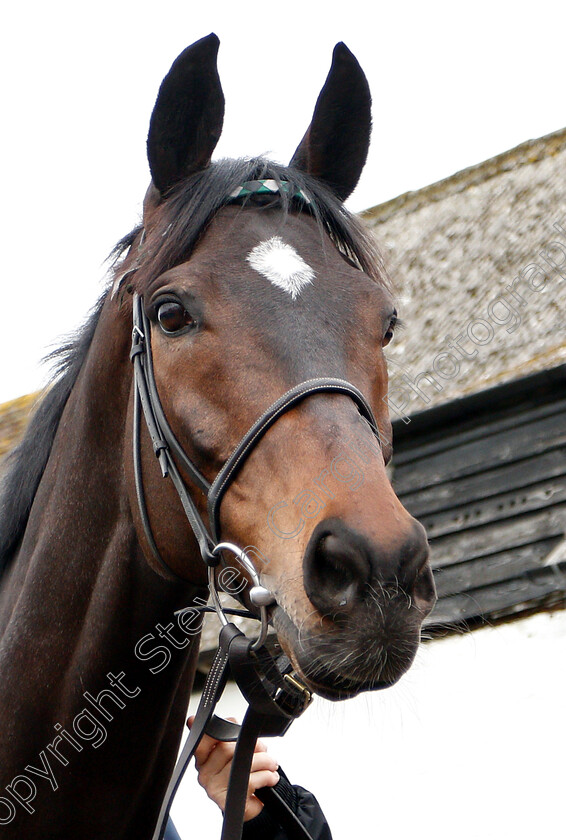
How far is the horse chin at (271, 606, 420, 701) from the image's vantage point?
1.66 metres

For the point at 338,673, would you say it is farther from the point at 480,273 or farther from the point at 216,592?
the point at 480,273

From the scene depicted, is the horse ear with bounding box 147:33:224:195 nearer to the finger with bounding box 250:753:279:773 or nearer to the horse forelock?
the horse forelock

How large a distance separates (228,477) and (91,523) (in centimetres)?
57

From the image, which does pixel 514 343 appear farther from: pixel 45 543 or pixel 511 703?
pixel 45 543

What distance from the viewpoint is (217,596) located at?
2000 mm

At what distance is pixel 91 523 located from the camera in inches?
91.2

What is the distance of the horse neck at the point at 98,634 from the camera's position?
7.27ft

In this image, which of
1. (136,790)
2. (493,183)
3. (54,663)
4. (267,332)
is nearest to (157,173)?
(267,332)

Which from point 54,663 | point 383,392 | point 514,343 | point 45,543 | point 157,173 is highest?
point 157,173

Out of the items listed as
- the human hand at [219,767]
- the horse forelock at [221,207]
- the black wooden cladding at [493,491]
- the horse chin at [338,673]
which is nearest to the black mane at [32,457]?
the horse forelock at [221,207]

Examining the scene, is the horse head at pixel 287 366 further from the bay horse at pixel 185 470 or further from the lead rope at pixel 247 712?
the lead rope at pixel 247 712

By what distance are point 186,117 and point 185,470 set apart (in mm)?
976

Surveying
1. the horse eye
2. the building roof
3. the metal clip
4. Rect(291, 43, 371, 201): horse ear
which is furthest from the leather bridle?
the building roof

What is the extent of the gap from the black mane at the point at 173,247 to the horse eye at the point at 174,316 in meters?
0.15
